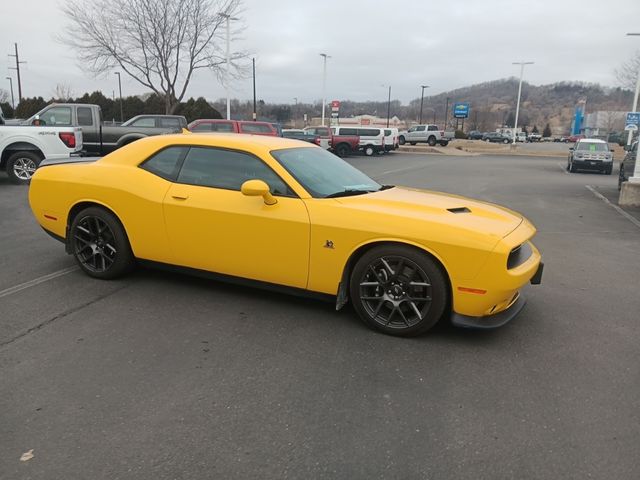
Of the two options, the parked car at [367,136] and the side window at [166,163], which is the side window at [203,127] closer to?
the side window at [166,163]

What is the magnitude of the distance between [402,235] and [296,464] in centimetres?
190

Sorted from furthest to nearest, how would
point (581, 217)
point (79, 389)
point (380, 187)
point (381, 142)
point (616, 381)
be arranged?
point (381, 142), point (581, 217), point (380, 187), point (616, 381), point (79, 389)

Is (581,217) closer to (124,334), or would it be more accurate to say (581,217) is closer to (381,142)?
(124,334)

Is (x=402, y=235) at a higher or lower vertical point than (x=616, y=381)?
higher

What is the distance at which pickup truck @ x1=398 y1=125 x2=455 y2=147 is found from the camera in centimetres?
4966

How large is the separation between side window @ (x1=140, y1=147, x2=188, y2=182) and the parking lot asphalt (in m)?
1.08

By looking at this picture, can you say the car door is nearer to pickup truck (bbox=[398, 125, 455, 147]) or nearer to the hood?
the hood

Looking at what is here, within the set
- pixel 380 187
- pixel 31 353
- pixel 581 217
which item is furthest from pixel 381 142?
pixel 31 353

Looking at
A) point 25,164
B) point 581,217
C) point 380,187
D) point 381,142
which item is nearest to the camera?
point 380,187

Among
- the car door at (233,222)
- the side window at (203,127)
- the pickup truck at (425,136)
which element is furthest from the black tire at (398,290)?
the pickup truck at (425,136)

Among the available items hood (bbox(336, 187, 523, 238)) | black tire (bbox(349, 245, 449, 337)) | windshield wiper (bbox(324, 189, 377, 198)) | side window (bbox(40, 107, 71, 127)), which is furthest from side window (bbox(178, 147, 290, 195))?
side window (bbox(40, 107, 71, 127))

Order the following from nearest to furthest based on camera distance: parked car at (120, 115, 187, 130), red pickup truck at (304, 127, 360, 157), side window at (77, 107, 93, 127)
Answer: side window at (77, 107, 93, 127) < parked car at (120, 115, 187, 130) < red pickup truck at (304, 127, 360, 157)

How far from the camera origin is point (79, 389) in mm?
3082

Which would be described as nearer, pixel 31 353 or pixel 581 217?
pixel 31 353
